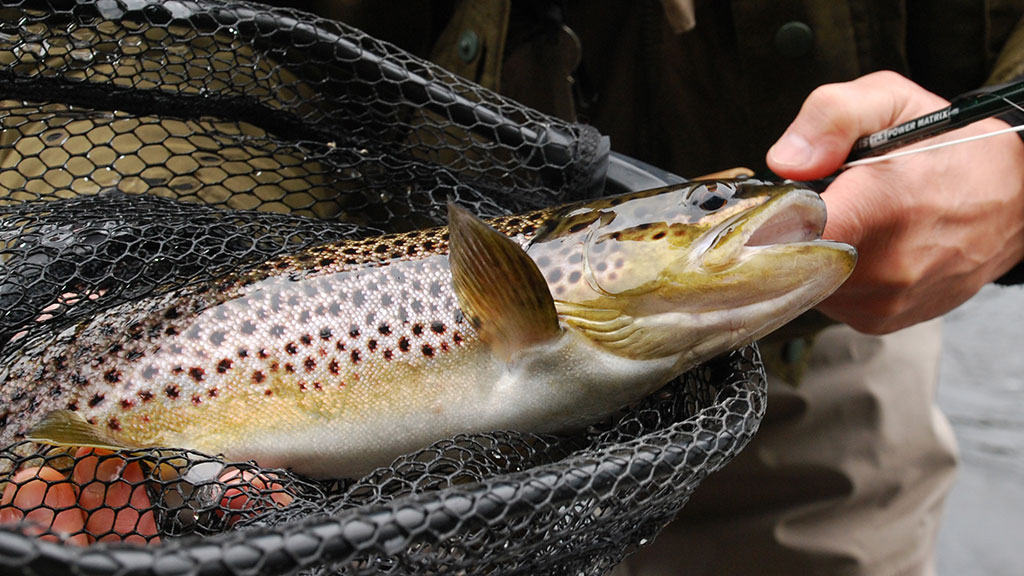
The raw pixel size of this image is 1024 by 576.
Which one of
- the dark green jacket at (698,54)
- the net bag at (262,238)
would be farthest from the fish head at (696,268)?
the dark green jacket at (698,54)

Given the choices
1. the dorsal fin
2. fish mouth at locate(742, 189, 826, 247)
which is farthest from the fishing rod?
the dorsal fin

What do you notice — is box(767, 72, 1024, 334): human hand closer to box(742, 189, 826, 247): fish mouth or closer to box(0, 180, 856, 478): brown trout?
box(742, 189, 826, 247): fish mouth

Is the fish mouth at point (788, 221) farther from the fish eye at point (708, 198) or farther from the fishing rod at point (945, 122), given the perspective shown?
the fishing rod at point (945, 122)

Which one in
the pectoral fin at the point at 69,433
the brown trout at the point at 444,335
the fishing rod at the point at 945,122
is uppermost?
the fishing rod at the point at 945,122

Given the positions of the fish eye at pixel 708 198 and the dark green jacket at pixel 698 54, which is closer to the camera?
the fish eye at pixel 708 198

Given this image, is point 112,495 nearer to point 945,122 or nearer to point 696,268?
point 696,268

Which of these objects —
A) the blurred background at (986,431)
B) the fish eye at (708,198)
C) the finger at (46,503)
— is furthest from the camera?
the blurred background at (986,431)

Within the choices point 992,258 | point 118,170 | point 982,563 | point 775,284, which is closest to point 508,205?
point 775,284
